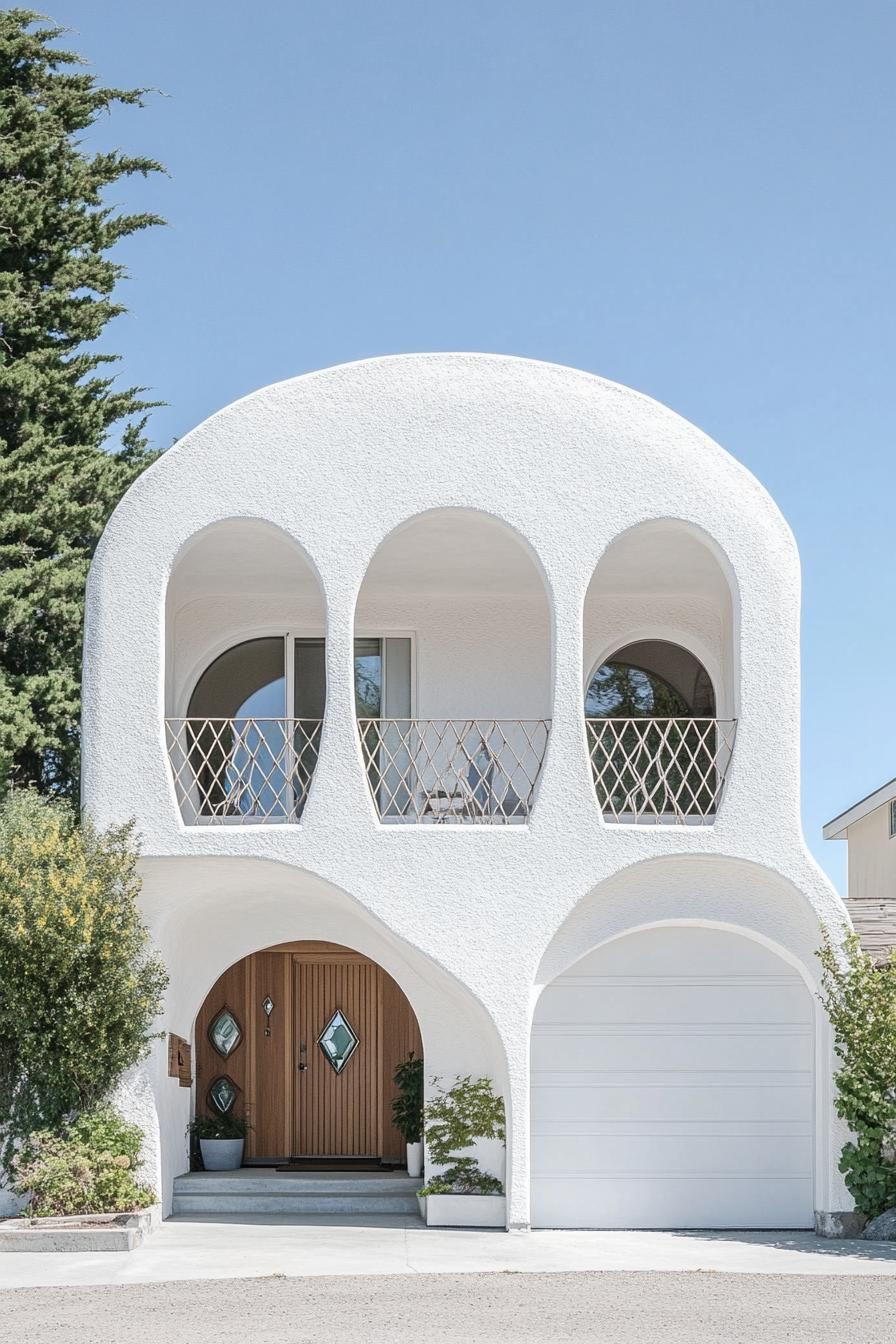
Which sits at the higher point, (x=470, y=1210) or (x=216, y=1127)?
(x=216, y=1127)

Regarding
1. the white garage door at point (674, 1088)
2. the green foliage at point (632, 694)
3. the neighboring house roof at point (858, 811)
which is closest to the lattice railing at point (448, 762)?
the green foliage at point (632, 694)

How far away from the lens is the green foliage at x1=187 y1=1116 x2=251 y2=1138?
56.2 ft

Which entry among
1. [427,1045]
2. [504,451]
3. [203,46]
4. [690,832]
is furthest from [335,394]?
[427,1045]

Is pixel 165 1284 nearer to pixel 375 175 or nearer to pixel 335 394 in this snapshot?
pixel 335 394

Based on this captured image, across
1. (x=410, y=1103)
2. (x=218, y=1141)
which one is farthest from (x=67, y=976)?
(x=410, y=1103)

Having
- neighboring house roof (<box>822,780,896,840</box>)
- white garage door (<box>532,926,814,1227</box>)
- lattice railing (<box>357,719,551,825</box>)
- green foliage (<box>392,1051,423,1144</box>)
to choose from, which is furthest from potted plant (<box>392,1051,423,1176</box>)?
neighboring house roof (<box>822,780,896,840</box>)

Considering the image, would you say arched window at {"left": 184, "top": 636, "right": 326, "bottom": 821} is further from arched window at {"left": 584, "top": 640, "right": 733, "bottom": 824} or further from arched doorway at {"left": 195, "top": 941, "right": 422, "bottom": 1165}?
→ arched window at {"left": 584, "top": 640, "right": 733, "bottom": 824}

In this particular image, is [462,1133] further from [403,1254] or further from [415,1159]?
[403,1254]

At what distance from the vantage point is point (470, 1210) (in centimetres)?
1482

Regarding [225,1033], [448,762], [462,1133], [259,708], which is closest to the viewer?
[462,1133]

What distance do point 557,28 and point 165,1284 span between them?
397 inches

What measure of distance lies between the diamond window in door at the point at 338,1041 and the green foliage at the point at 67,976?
365 cm

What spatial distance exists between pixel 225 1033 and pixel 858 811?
1327 centimetres

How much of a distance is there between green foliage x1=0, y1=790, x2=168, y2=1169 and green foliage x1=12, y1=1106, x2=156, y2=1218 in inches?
9.2
